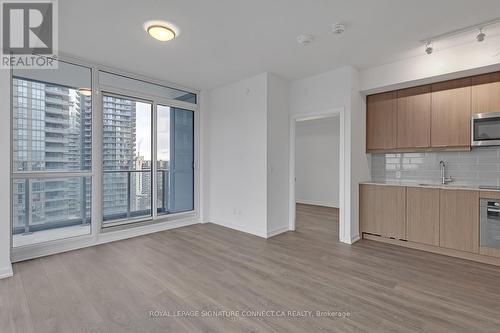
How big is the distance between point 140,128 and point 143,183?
1023 millimetres

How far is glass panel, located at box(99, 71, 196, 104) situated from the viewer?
4117mm

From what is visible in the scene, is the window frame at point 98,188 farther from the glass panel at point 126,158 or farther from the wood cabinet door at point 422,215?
the wood cabinet door at point 422,215

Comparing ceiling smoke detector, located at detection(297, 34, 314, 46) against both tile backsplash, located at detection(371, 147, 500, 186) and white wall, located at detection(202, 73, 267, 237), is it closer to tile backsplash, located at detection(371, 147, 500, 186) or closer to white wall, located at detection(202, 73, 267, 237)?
white wall, located at detection(202, 73, 267, 237)

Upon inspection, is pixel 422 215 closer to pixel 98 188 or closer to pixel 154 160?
pixel 154 160

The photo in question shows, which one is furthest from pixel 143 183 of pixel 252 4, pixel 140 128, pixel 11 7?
pixel 252 4

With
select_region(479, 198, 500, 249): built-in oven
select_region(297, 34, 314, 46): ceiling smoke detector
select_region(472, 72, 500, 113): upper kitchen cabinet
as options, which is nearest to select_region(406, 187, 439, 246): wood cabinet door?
select_region(479, 198, 500, 249): built-in oven

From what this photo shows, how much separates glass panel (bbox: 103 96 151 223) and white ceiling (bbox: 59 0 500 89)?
0.74m

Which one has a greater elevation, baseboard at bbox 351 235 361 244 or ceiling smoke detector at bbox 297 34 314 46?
ceiling smoke detector at bbox 297 34 314 46

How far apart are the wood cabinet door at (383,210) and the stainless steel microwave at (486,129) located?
3.71 feet

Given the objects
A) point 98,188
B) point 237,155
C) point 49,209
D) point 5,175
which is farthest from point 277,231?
point 5,175

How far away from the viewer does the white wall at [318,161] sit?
283 inches

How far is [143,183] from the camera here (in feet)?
15.5

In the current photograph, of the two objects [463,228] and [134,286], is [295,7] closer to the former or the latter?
[134,286]

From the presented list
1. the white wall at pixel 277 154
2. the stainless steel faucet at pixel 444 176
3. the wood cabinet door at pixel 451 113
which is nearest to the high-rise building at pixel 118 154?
the white wall at pixel 277 154
